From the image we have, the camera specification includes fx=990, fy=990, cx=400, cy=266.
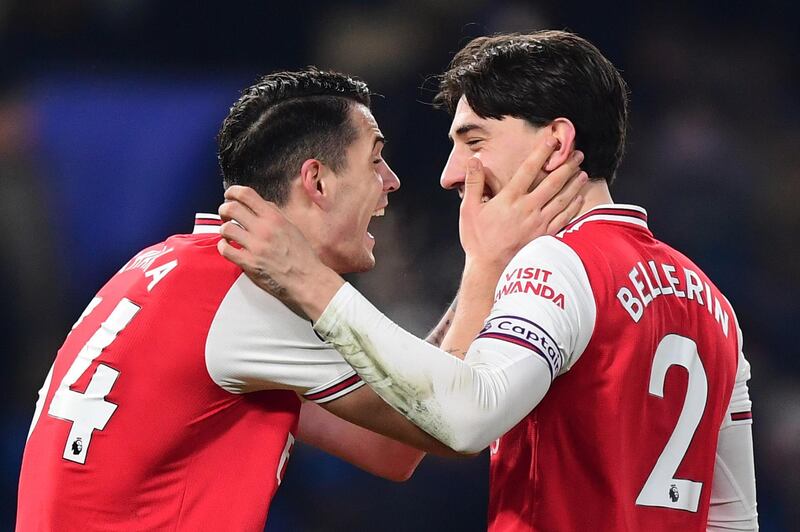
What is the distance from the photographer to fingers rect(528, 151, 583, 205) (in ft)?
7.21

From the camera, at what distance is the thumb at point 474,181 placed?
7.49 ft

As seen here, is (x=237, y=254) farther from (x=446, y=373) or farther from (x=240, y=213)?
(x=446, y=373)

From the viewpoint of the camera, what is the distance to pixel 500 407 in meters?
1.76

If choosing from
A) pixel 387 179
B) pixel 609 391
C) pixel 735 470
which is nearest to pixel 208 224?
pixel 387 179

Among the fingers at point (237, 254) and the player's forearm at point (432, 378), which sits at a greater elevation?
the fingers at point (237, 254)

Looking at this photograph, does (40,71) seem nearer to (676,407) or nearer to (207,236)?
(207,236)

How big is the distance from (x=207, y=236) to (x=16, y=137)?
2619mm

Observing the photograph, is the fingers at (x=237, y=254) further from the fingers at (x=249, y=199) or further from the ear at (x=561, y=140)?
the ear at (x=561, y=140)

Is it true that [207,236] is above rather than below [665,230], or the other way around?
below

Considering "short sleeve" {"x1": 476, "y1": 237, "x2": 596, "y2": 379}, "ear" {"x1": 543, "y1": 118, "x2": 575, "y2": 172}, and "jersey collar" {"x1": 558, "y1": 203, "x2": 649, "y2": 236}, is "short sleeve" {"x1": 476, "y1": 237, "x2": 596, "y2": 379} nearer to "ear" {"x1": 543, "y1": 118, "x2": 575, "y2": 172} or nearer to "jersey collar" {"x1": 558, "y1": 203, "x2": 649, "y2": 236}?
"jersey collar" {"x1": 558, "y1": 203, "x2": 649, "y2": 236}

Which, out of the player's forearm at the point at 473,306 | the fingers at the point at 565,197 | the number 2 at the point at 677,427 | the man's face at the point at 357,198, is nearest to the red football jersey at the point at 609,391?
the number 2 at the point at 677,427

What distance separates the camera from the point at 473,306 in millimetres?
2273

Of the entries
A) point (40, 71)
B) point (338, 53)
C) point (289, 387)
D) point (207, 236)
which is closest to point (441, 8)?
point (338, 53)

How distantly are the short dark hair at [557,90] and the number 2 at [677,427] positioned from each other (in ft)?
1.59
